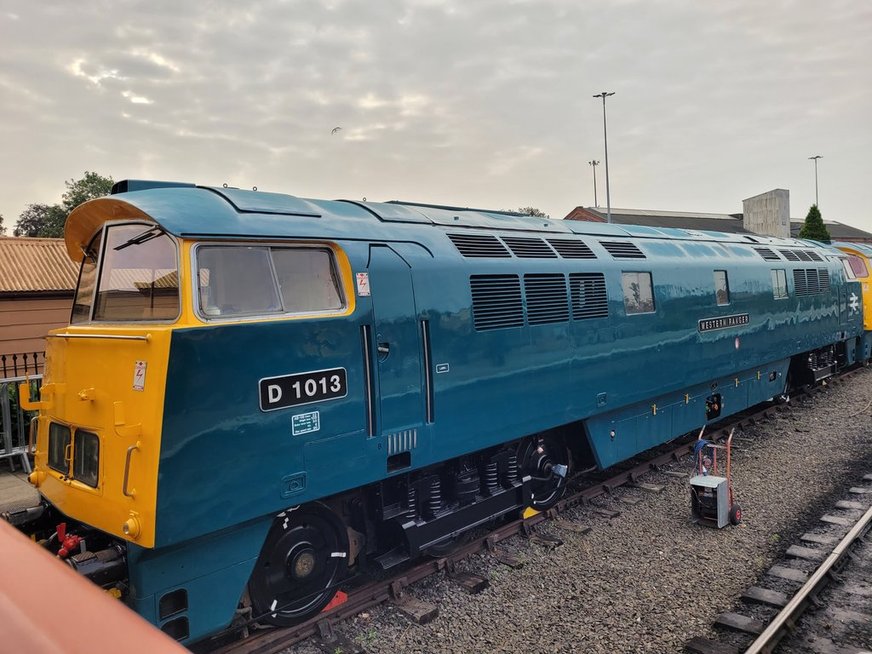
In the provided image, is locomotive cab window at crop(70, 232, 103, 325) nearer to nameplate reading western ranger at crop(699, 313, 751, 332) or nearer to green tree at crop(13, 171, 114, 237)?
nameplate reading western ranger at crop(699, 313, 751, 332)

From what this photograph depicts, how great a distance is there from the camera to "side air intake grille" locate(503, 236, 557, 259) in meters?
6.71

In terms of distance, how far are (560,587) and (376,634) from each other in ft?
6.07

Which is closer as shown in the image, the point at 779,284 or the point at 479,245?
the point at 479,245

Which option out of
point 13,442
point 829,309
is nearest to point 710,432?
point 829,309

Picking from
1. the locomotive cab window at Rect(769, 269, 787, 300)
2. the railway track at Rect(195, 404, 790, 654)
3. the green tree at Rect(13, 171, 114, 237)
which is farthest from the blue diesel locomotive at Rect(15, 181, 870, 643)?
the green tree at Rect(13, 171, 114, 237)

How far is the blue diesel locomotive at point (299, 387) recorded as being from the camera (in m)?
3.92

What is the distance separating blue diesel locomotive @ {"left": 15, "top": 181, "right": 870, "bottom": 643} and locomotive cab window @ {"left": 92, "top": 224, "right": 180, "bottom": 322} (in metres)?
0.02

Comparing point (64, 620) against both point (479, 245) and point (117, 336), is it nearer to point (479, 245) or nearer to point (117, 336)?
point (117, 336)

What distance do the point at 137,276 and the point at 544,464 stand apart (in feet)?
16.0

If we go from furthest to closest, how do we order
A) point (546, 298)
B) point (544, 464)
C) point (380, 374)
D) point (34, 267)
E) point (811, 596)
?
1. point (34, 267)
2. point (544, 464)
3. point (546, 298)
4. point (811, 596)
5. point (380, 374)

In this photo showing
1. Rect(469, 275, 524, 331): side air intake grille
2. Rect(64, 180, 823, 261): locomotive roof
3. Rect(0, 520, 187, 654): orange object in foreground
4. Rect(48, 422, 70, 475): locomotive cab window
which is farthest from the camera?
Rect(469, 275, 524, 331): side air intake grille

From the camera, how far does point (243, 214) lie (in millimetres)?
4500

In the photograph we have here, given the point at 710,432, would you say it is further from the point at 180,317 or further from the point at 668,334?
the point at 180,317

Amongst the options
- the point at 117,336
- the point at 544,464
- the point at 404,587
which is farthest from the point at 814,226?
the point at 117,336
